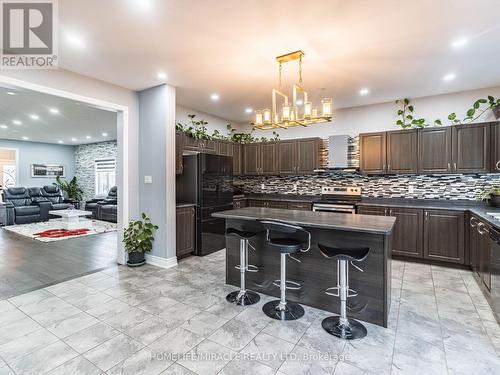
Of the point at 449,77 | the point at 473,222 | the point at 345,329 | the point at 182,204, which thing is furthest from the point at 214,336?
the point at 449,77

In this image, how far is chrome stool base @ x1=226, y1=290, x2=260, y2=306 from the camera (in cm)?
293

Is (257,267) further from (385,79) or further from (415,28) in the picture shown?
(385,79)

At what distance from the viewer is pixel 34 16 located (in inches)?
94.8

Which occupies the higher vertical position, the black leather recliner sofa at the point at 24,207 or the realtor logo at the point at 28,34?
the realtor logo at the point at 28,34

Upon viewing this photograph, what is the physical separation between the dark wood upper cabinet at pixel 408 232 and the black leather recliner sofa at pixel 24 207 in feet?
32.5

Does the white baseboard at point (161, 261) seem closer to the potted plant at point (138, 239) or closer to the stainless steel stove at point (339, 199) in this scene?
the potted plant at point (138, 239)

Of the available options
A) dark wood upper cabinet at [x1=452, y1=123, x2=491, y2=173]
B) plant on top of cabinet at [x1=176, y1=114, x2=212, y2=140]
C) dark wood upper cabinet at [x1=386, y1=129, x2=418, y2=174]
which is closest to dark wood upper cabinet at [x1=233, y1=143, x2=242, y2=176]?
plant on top of cabinet at [x1=176, y1=114, x2=212, y2=140]

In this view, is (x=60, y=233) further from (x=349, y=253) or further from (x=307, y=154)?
(x=349, y=253)

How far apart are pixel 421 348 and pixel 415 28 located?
115 inches

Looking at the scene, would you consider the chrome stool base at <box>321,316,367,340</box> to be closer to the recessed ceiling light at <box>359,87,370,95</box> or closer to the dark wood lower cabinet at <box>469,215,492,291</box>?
the dark wood lower cabinet at <box>469,215,492,291</box>

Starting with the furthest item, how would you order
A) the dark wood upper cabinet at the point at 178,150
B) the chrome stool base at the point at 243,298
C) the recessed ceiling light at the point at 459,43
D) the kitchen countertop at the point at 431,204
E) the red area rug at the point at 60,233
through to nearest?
1. the red area rug at the point at 60,233
2. the dark wood upper cabinet at the point at 178,150
3. the kitchen countertop at the point at 431,204
4. the chrome stool base at the point at 243,298
5. the recessed ceiling light at the point at 459,43

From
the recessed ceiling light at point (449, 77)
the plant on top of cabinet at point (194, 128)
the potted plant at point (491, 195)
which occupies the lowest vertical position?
the potted plant at point (491, 195)

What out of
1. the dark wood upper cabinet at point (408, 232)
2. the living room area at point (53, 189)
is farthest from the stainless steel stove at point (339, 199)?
the living room area at point (53, 189)

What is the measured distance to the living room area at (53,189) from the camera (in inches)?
170
